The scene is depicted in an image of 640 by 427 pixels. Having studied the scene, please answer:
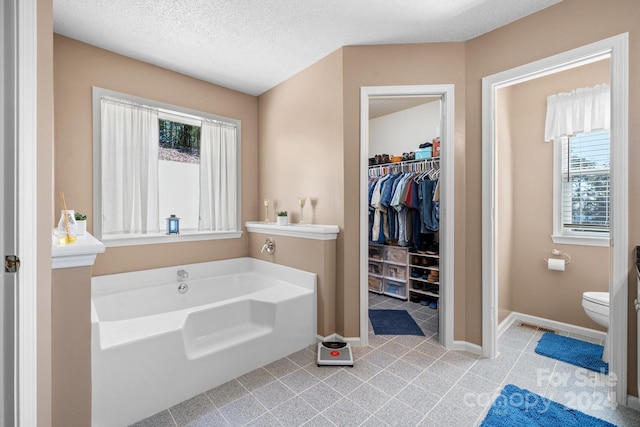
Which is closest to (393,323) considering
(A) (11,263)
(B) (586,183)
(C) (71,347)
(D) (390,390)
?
(D) (390,390)

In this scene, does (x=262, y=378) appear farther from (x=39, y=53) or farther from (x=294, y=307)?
(x=39, y=53)

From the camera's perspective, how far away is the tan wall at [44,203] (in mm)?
1180

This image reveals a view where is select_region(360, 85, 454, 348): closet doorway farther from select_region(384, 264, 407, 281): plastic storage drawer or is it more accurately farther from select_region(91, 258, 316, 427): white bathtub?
select_region(384, 264, 407, 281): plastic storage drawer

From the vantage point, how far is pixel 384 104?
3.98 m

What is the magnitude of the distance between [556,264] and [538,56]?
1.84 m

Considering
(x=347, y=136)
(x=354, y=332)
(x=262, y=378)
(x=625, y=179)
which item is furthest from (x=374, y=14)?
(x=262, y=378)

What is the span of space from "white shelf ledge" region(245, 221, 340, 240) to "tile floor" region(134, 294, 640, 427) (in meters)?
0.94

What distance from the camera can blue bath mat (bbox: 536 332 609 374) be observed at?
209cm

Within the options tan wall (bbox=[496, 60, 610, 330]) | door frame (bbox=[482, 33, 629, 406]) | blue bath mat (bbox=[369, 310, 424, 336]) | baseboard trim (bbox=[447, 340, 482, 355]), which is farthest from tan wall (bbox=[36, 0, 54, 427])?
tan wall (bbox=[496, 60, 610, 330])

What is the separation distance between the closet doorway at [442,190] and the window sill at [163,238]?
162cm

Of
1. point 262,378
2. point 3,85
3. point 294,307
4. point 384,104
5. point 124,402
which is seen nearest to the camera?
point 3,85

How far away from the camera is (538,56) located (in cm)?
197

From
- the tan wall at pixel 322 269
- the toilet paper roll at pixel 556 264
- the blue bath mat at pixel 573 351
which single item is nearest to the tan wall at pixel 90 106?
the tan wall at pixel 322 269

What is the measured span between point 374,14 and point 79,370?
2717mm
